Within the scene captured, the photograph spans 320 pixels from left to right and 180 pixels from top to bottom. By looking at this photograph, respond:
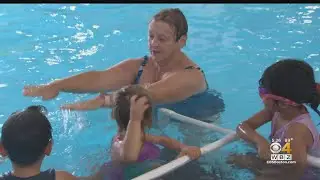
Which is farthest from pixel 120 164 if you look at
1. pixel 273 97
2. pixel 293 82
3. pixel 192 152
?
pixel 293 82

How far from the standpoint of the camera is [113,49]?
6.07m

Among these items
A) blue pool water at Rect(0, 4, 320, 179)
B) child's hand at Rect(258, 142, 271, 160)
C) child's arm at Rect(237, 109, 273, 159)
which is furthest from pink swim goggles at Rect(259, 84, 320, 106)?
blue pool water at Rect(0, 4, 320, 179)

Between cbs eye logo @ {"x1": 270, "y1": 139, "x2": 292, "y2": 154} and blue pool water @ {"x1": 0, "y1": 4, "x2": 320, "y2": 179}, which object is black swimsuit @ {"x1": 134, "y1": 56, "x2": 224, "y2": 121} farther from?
cbs eye logo @ {"x1": 270, "y1": 139, "x2": 292, "y2": 154}

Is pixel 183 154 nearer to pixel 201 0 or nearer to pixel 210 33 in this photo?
pixel 210 33

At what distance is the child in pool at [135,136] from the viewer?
10.4 ft

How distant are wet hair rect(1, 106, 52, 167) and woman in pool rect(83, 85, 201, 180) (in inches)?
19.9

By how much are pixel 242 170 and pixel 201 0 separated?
4.37 m

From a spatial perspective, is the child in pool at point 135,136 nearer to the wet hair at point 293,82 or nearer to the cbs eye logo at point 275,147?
the cbs eye logo at point 275,147

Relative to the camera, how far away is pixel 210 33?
6.49 m

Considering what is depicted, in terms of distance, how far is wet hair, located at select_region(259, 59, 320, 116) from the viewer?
3197 millimetres

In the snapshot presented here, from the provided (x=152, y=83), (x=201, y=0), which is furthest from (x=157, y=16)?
(x=201, y=0)

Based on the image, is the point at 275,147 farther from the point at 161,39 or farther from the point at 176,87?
the point at 161,39

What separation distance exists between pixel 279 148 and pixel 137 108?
84cm

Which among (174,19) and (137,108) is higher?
(174,19)
